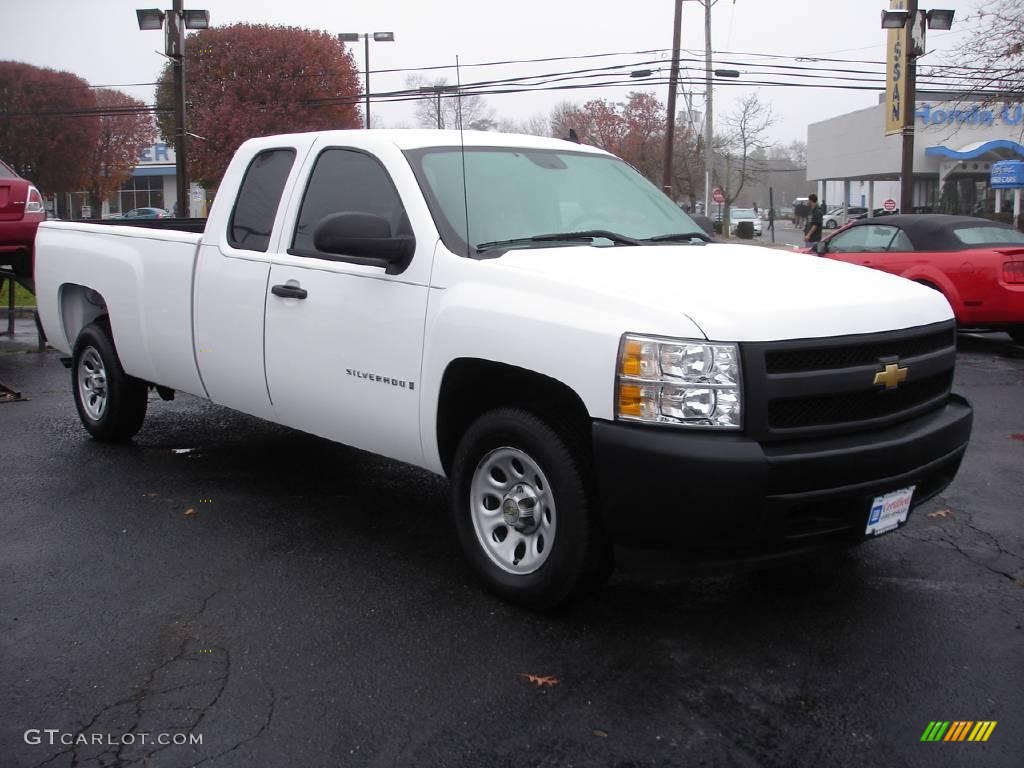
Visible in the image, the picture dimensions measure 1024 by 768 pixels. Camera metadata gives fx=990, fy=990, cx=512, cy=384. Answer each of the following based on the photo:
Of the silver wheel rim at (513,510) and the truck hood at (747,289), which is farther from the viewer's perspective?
the silver wheel rim at (513,510)

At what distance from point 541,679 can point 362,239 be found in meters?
1.93

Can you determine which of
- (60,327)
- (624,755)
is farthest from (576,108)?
(624,755)

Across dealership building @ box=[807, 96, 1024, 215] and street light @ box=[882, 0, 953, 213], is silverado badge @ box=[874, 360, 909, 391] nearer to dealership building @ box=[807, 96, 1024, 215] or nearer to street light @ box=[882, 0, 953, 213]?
street light @ box=[882, 0, 953, 213]

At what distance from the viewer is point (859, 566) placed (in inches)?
178

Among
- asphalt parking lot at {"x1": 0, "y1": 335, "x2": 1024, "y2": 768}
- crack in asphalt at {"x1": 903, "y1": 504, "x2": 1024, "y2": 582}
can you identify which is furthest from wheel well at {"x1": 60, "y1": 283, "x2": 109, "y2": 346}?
crack in asphalt at {"x1": 903, "y1": 504, "x2": 1024, "y2": 582}

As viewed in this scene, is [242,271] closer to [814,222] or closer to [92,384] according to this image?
[92,384]

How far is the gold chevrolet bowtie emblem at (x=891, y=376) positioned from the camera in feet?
11.8

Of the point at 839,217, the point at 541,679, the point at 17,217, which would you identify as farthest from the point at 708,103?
the point at 541,679

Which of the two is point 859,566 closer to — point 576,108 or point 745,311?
point 745,311

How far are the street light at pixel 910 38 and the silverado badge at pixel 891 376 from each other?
17366 millimetres

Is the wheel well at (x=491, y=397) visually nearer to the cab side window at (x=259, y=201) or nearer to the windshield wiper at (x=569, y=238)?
the windshield wiper at (x=569, y=238)

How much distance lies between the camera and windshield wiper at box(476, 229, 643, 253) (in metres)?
4.28

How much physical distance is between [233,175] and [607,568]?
10.5 ft

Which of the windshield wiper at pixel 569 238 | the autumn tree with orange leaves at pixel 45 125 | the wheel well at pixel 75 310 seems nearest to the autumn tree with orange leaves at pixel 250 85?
the autumn tree with orange leaves at pixel 45 125
